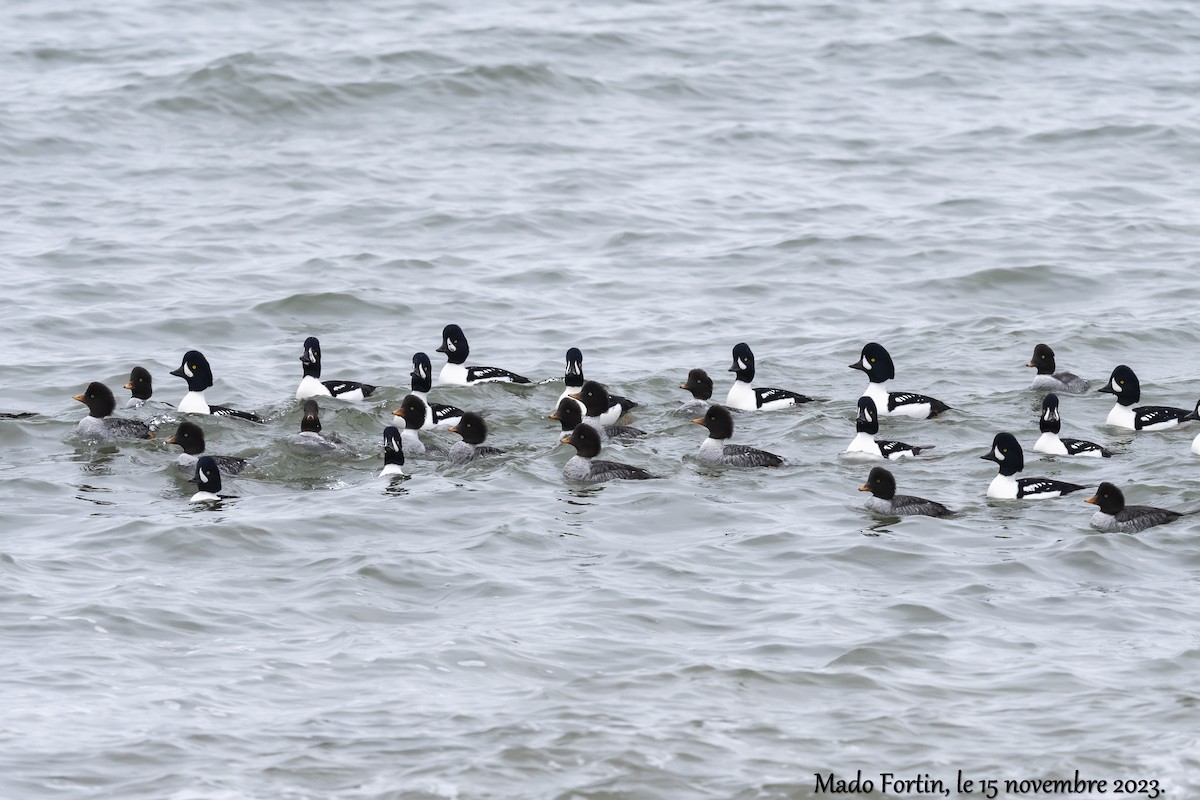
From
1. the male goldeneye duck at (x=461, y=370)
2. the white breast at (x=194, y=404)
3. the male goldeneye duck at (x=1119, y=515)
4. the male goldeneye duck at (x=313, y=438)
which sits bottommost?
the male goldeneye duck at (x=1119, y=515)

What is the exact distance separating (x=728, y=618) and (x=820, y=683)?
130 centimetres

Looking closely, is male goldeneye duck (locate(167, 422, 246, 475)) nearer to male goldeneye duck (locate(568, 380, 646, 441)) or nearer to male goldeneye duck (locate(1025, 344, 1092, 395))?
male goldeneye duck (locate(568, 380, 646, 441))

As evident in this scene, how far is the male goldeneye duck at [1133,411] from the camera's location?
16.8m

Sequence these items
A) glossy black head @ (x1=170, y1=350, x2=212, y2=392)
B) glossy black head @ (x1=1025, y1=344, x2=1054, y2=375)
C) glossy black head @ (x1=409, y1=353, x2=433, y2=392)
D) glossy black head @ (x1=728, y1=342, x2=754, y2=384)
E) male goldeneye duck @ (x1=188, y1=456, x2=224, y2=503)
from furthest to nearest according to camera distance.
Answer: glossy black head @ (x1=1025, y1=344, x2=1054, y2=375) → glossy black head @ (x1=728, y1=342, x2=754, y2=384) → glossy black head @ (x1=409, y1=353, x2=433, y2=392) → glossy black head @ (x1=170, y1=350, x2=212, y2=392) → male goldeneye duck @ (x1=188, y1=456, x2=224, y2=503)

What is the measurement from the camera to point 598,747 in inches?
385

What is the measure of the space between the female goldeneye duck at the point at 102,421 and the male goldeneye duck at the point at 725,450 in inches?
220

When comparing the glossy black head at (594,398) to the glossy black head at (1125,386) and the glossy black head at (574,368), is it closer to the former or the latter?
the glossy black head at (574,368)

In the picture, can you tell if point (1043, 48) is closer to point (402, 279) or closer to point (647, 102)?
point (647, 102)

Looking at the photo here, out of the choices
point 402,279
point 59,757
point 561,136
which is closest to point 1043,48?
point 561,136

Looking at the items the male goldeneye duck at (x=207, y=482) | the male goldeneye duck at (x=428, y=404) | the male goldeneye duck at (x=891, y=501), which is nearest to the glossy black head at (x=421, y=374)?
the male goldeneye duck at (x=428, y=404)

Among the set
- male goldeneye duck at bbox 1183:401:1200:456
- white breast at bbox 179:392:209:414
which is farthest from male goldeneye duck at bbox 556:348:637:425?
male goldeneye duck at bbox 1183:401:1200:456

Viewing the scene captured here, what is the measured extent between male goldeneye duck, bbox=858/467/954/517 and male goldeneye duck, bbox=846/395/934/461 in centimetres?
165

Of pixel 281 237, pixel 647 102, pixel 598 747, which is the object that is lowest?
pixel 598 747

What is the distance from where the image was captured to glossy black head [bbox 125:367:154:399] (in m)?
17.4
